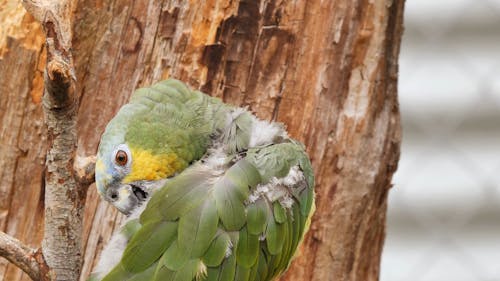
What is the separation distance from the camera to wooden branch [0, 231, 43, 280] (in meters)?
1.51

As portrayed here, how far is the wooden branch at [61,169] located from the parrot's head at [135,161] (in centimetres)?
6

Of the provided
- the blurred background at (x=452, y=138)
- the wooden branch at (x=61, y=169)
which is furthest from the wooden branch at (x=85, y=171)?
the blurred background at (x=452, y=138)

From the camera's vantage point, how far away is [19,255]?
4.99 ft

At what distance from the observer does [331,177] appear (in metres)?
1.88

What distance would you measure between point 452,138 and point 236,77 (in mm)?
1342

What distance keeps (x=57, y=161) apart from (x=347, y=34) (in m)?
0.73

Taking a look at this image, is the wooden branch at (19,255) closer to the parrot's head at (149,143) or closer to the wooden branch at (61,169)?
the wooden branch at (61,169)

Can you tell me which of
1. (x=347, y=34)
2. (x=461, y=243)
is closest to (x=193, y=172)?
(x=347, y=34)

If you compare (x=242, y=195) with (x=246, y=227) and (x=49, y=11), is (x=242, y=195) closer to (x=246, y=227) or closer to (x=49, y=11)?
(x=246, y=227)

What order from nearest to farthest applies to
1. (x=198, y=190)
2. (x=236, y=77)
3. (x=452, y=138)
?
(x=198, y=190), (x=236, y=77), (x=452, y=138)

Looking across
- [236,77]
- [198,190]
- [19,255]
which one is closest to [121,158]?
[198,190]

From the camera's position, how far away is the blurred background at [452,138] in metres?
2.91

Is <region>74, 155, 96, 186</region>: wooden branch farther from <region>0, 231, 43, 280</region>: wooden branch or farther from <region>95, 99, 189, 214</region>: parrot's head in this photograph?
<region>0, 231, 43, 280</region>: wooden branch

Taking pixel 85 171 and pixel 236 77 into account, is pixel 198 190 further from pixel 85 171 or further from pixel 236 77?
pixel 236 77
